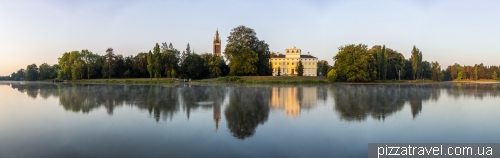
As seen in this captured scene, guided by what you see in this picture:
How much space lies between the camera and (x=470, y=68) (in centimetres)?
9775

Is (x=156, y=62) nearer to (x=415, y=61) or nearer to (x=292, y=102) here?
(x=292, y=102)

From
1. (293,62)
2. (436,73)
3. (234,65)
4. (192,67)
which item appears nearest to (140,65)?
(192,67)

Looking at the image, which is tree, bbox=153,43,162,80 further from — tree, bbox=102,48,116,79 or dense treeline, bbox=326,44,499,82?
dense treeline, bbox=326,44,499,82

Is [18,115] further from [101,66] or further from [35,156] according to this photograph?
[101,66]

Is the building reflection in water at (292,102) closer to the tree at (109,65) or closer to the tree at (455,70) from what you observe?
the tree at (109,65)

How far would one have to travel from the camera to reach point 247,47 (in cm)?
5697

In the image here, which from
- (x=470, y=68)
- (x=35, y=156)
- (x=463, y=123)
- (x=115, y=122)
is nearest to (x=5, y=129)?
(x=115, y=122)

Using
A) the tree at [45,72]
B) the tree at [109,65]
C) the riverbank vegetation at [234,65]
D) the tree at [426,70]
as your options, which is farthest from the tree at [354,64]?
the tree at [45,72]

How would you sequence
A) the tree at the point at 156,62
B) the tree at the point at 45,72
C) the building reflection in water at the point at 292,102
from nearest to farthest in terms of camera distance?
the building reflection in water at the point at 292,102, the tree at the point at 156,62, the tree at the point at 45,72

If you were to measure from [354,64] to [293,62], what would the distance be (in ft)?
148

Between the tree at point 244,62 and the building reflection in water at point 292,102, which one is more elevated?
the tree at point 244,62

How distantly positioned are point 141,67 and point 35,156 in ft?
227

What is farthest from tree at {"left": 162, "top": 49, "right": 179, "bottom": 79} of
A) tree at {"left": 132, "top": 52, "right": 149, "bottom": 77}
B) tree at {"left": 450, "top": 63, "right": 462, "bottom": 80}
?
tree at {"left": 450, "top": 63, "right": 462, "bottom": 80}

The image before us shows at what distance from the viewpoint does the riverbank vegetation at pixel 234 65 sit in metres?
54.5
